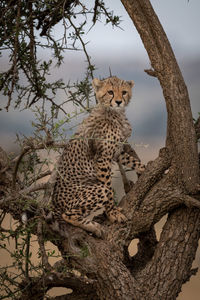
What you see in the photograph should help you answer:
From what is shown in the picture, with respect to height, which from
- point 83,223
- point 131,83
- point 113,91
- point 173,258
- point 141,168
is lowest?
point 173,258

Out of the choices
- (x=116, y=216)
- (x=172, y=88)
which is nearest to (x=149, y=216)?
(x=116, y=216)

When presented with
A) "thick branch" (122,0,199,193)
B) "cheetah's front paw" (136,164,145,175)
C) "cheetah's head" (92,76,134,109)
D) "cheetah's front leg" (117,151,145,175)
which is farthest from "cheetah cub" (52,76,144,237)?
"thick branch" (122,0,199,193)

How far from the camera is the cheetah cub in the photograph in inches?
157

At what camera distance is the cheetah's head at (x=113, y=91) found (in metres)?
4.13

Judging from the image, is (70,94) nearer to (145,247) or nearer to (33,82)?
(33,82)

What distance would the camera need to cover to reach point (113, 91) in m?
4.13

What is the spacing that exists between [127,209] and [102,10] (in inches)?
83.6

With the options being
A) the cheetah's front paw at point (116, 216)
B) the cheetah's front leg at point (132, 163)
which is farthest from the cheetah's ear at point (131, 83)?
the cheetah's front paw at point (116, 216)

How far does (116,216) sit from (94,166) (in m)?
0.47

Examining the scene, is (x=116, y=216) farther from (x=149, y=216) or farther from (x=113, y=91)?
(x=113, y=91)

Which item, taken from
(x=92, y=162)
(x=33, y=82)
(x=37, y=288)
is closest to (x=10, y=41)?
(x=33, y=82)

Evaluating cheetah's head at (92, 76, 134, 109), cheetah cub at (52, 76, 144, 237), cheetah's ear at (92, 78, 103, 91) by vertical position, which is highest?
cheetah's ear at (92, 78, 103, 91)

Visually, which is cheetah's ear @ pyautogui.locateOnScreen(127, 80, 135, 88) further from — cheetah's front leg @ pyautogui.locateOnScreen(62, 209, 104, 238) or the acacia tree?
cheetah's front leg @ pyautogui.locateOnScreen(62, 209, 104, 238)

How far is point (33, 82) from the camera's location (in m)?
5.05
